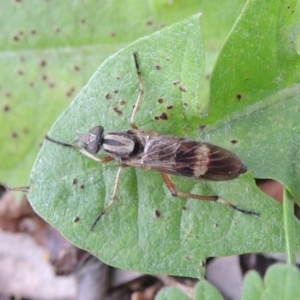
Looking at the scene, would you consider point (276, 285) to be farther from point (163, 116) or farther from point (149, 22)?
point (149, 22)

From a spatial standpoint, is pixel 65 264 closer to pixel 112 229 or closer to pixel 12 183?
pixel 12 183

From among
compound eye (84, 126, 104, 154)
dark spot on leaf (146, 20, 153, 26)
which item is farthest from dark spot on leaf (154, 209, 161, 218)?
dark spot on leaf (146, 20, 153, 26)

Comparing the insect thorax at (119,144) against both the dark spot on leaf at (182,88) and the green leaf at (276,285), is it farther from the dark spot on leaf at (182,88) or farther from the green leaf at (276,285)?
the green leaf at (276,285)

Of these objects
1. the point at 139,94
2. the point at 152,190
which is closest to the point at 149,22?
the point at 139,94

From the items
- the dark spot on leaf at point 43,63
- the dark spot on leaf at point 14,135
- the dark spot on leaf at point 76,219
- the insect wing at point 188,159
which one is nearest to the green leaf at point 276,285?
the insect wing at point 188,159

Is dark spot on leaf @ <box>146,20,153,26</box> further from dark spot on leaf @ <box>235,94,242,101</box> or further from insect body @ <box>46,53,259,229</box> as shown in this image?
dark spot on leaf @ <box>235,94,242,101</box>

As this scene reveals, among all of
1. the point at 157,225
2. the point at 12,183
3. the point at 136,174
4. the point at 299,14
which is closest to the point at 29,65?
the point at 12,183
